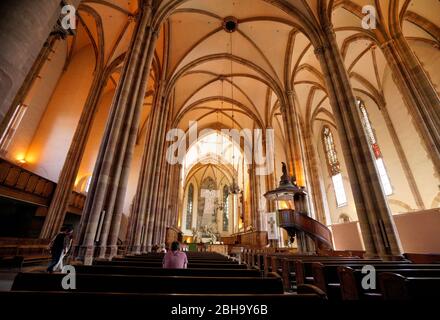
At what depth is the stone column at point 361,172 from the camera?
6.05 metres

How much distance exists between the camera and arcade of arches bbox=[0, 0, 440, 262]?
622 cm

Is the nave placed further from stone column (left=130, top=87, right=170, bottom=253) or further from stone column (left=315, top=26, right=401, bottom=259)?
stone column (left=130, top=87, right=170, bottom=253)

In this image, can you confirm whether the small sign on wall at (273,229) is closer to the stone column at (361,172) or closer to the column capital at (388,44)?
the stone column at (361,172)

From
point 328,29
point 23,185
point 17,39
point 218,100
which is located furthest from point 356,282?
point 218,100

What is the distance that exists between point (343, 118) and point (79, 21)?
14.9 metres

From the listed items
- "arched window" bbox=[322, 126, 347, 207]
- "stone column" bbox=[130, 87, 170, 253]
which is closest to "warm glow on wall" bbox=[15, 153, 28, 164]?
"stone column" bbox=[130, 87, 170, 253]

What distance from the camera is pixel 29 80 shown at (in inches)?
324

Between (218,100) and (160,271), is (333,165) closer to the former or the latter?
(218,100)

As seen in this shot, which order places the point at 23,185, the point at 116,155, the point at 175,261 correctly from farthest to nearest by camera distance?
the point at 23,185 < the point at 116,155 < the point at 175,261

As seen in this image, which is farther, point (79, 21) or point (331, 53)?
point (79, 21)

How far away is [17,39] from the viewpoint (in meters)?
1.77

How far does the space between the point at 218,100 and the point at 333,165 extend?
41.4 ft
